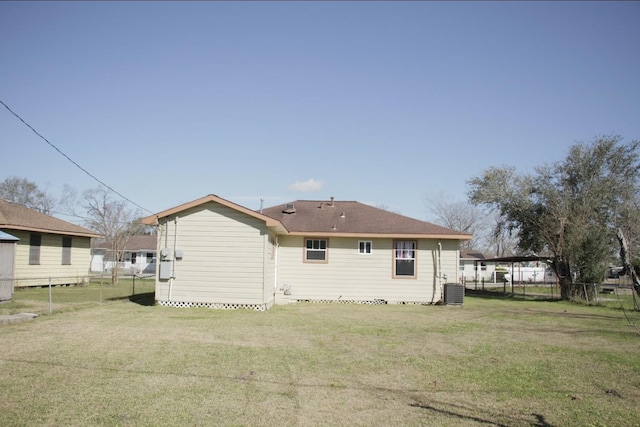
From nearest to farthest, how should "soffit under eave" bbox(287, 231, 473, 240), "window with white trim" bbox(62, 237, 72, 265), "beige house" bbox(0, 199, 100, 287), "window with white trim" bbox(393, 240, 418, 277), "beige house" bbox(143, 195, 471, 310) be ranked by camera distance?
"beige house" bbox(143, 195, 471, 310)
"soffit under eave" bbox(287, 231, 473, 240)
"window with white trim" bbox(393, 240, 418, 277)
"beige house" bbox(0, 199, 100, 287)
"window with white trim" bbox(62, 237, 72, 265)

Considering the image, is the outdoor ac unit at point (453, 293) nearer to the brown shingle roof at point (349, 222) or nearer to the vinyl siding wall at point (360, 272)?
the vinyl siding wall at point (360, 272)

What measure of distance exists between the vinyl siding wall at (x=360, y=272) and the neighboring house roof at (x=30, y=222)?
36.9ft

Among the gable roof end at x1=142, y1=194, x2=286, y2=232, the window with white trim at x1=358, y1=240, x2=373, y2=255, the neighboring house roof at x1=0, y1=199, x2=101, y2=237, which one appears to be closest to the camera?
the gable roof end at x1=142, y1=194, x2=286, y2=232

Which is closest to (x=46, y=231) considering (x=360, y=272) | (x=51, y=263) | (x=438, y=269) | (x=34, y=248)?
(x=34, y=248)

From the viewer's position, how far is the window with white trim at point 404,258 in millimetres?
19828

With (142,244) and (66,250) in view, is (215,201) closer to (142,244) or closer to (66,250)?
(66,250)

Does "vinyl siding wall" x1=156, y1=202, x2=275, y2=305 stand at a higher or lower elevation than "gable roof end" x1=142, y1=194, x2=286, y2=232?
lower

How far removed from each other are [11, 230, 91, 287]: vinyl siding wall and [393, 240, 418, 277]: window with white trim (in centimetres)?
1259

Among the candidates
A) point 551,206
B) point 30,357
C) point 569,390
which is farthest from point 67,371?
point 551,206

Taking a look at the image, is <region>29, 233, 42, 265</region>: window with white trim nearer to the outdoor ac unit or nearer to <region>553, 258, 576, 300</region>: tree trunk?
the outdoor ac unit

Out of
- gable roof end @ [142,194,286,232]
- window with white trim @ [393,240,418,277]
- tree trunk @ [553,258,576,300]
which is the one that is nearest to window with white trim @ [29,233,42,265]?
gable roof end @ [142,194,286,232]

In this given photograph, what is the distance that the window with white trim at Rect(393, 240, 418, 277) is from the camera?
781 inches

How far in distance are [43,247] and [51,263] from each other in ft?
3.40

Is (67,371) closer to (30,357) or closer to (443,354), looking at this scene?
(30,357)
